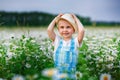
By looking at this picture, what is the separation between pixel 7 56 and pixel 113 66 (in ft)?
4.21

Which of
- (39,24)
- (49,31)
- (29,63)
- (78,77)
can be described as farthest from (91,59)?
(39,24)

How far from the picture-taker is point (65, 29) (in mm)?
4910

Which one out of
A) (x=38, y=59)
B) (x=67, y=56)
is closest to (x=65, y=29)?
(x=67, y=56)

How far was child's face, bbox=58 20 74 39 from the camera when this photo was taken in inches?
193

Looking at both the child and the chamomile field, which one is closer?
the child

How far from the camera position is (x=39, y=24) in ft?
59.4

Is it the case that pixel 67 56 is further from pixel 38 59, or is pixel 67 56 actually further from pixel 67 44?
pixel 38 59

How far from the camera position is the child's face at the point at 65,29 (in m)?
4.91

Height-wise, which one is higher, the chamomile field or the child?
the child

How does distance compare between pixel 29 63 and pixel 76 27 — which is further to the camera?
pixel 29 63

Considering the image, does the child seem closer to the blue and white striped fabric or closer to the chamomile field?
the blue and white striped fabric

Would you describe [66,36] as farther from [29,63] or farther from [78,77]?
[29,63]

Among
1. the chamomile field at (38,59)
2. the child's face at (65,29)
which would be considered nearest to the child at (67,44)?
the child's face at (65,29)

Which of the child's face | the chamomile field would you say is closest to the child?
the child's face
